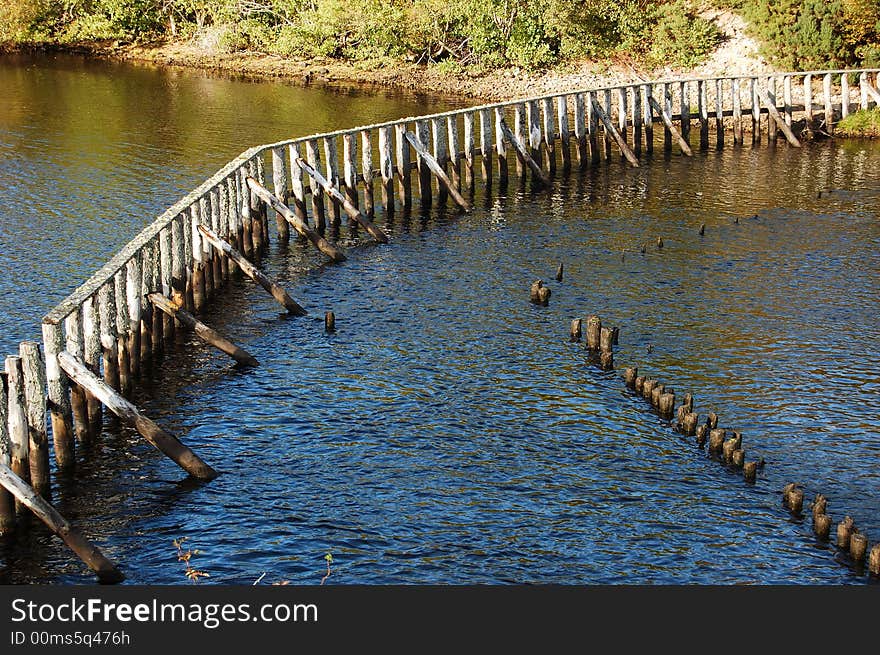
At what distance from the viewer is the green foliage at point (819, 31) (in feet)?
190

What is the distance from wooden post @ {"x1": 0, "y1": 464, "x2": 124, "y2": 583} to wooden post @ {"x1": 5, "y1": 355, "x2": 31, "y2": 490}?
1.21 metres

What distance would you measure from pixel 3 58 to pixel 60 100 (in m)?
22.6

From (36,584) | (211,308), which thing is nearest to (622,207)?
(211,308)

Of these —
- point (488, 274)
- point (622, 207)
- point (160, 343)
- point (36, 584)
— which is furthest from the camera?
point (622, 207)

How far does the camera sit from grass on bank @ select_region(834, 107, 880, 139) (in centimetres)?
5156

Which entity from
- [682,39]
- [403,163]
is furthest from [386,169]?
[682,39]

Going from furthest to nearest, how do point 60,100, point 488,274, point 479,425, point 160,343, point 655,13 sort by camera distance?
1. point 655,13
2. point 60,100
3. point 488,274
4. point 160,343
5. point 479,425

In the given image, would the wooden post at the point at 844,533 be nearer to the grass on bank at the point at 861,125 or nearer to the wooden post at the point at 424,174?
the wooden post at the point at 424,174

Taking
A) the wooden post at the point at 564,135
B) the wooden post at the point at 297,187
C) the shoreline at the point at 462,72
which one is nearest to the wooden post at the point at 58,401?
the wooden post at the point at 297,187

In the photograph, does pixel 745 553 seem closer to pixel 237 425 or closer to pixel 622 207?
pixel 237 425

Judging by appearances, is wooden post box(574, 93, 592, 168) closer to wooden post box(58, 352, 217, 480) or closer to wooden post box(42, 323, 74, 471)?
wooden post box(58, 352, 217, 480)

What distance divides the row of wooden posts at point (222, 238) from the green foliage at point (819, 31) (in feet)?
A: 6.06

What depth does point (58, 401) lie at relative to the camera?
62.0 feet

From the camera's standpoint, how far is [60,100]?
201 ft
